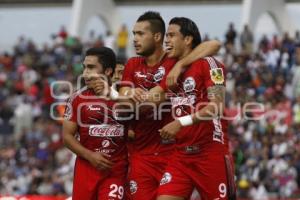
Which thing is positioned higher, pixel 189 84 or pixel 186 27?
pixel 186 27

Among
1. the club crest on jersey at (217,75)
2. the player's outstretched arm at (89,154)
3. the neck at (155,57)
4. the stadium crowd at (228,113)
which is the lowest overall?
the stadium crowd at (228,113)

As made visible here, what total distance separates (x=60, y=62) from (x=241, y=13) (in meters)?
6.25

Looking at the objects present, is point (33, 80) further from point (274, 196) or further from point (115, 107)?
point (115, 107)

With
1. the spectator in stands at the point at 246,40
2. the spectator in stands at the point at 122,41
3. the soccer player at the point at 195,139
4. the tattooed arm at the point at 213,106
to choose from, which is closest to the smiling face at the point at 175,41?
the soccer player at the point at 195,139

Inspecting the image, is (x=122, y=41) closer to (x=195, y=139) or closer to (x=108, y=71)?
(x=108, y=71)

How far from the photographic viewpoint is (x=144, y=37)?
9.53 m

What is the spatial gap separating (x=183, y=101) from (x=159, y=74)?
0.48 meters

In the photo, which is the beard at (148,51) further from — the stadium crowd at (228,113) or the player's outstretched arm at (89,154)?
the stadium crowd at (228,113)

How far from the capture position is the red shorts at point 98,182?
961 centimetres

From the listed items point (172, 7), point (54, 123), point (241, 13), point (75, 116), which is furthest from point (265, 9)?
point (75, 116)

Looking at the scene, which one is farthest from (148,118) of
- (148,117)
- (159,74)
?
(159,74)

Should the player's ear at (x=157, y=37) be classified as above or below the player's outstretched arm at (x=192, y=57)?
above

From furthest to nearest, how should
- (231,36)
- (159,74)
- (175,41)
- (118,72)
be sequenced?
(231,36)
(118,72)
(159,74)
(175,41)

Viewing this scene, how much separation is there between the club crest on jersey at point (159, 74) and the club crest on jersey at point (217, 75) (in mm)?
633
